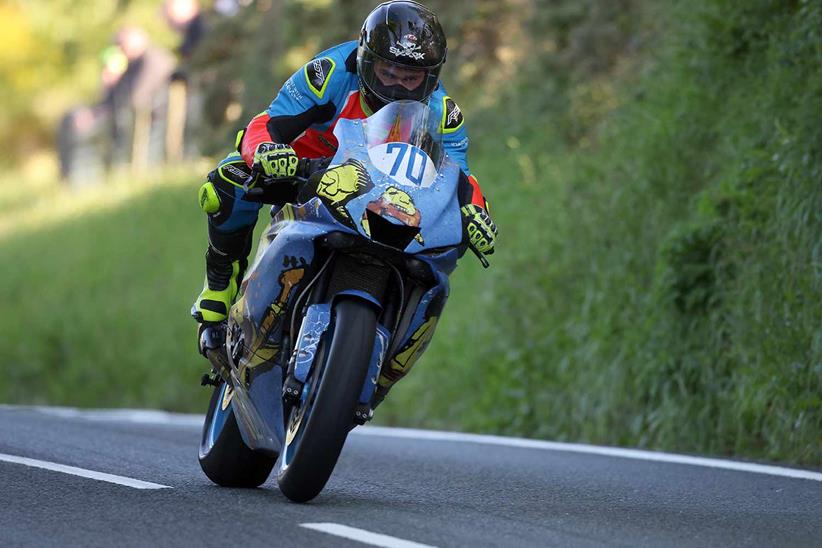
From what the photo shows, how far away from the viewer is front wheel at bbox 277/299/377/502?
5801mm

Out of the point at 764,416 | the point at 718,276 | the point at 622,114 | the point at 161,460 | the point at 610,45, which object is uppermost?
the point at 610,45

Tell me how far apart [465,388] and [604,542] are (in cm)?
892

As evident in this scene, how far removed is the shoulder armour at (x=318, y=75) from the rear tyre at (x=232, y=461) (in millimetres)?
1572

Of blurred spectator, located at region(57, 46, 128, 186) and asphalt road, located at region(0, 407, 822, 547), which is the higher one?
blurred spectator, located at region(57, 46, 128, 186)

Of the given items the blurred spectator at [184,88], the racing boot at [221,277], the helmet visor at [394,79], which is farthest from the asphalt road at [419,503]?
the blurred spectator at [184,88]

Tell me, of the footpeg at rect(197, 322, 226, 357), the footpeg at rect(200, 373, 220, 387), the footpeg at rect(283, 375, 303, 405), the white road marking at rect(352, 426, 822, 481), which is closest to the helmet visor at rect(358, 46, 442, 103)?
the footpeg at rect(283, 375, 303, 405)

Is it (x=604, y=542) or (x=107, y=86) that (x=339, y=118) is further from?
(x=107, y=86)

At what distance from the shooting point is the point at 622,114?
15.5 meters

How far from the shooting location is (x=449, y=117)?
6637 mm

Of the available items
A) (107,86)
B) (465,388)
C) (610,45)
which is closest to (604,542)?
(465,388)

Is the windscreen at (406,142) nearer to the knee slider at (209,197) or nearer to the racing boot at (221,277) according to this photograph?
the knee slider at (209,197)

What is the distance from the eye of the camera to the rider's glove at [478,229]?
20.3ft

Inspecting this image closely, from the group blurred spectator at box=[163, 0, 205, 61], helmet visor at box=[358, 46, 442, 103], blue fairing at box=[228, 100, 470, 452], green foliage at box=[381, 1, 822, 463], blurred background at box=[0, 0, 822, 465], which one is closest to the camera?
blue fairing at box=[228, 100, 470, 452]

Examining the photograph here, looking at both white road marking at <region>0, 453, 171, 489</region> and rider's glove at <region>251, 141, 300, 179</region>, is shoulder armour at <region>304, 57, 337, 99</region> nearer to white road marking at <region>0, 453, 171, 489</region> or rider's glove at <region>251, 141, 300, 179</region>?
rider's glove at <region>251, 141, 300, 179</region>
